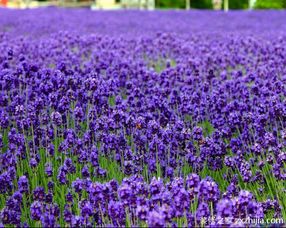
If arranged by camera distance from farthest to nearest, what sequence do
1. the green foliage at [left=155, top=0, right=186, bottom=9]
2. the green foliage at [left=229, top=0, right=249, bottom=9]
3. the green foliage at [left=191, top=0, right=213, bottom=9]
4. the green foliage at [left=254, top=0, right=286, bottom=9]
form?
the green foliage at [left=229, top=0, right=249, bottom=9], the green foliage at [left=191, top=0, right=213, bottom=9], the green foliage at [left=155, top=0, right=186, bottom=9], the green foliage at [left=254, top=0, right=286, bottom=9]

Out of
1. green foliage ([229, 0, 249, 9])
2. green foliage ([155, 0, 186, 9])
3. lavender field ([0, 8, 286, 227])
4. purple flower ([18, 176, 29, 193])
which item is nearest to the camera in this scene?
lavender field ([0, 8, 286, 227])

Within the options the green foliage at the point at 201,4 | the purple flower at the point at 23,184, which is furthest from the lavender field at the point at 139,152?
the green foliage at the point at 201,4

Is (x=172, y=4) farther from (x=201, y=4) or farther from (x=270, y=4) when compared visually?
(x=270, y=4)

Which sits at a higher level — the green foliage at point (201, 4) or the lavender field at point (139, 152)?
the lavender field at point (139, 152)

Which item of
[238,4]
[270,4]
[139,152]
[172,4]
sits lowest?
[238,4]

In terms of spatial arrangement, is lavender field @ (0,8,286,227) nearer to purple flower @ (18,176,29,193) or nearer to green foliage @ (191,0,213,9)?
purple flower @ (18,176,29,193)

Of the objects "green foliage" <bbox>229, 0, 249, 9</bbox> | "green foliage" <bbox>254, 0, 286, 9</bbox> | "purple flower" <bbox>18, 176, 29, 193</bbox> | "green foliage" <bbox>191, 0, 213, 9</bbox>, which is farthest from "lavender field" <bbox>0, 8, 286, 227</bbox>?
"green foliage" <bbox>229, 0, 249, 9</bbox>

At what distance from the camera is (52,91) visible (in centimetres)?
504

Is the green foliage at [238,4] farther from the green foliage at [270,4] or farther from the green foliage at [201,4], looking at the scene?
the green foliage at [270,4]

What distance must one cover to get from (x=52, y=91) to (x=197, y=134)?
1376 mm

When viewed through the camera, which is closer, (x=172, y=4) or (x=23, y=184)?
(x=23, y=184)

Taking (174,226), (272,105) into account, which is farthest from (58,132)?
(174,226)

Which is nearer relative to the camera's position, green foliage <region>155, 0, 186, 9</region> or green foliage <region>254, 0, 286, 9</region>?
green foliage <region>254, 0, 286, 9</region>

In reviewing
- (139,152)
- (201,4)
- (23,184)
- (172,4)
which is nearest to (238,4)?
(201,4)
